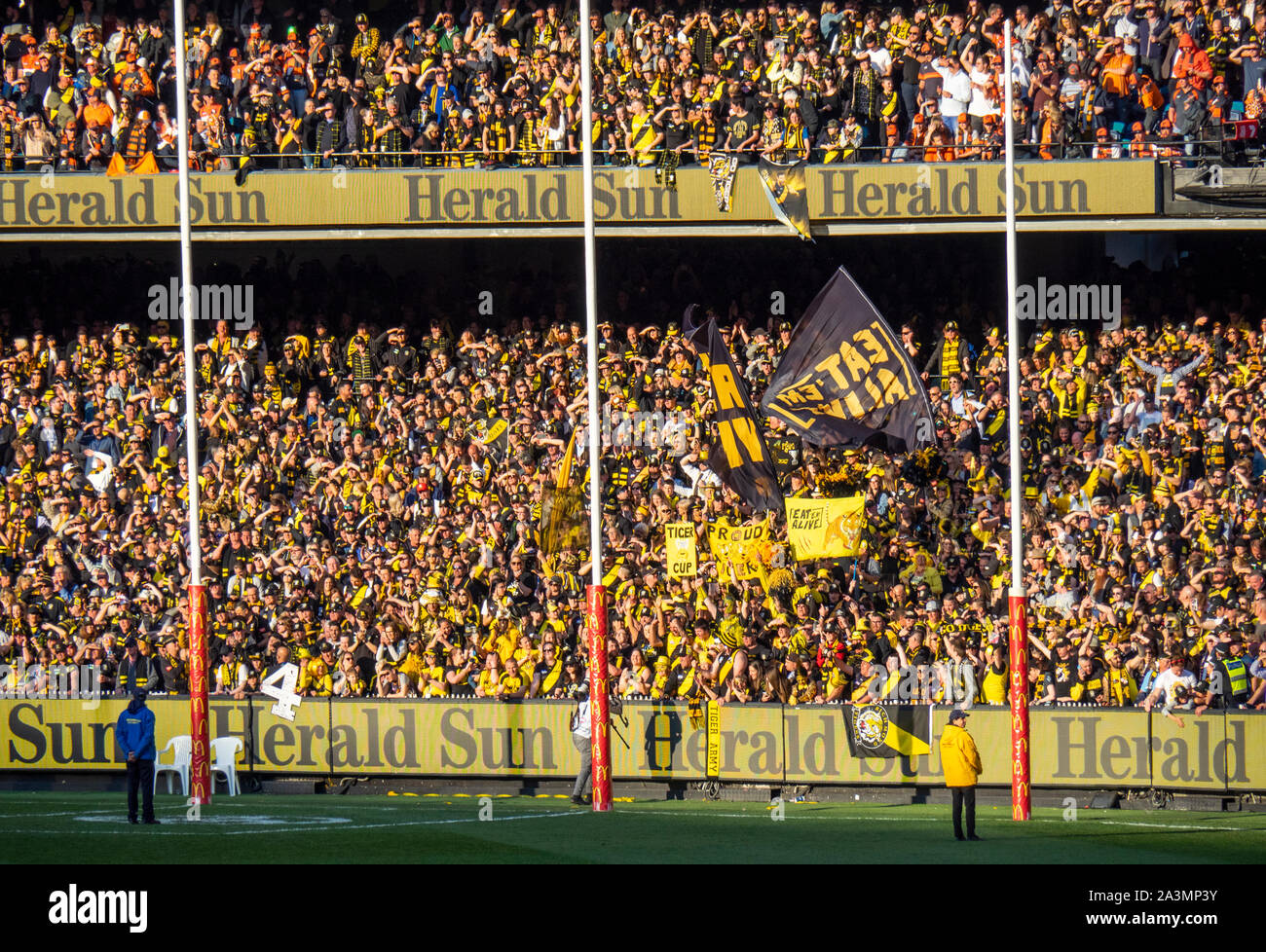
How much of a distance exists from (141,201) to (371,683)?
843cm

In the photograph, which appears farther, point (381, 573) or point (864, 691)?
point (381, 573)

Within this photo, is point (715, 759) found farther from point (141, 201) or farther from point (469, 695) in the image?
point (141, 201)

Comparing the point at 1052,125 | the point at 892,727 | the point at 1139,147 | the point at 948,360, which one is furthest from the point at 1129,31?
the point at 892,727

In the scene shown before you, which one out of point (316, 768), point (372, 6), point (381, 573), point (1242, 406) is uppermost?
point (372, 6)

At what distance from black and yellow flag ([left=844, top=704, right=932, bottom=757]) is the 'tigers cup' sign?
796 cm

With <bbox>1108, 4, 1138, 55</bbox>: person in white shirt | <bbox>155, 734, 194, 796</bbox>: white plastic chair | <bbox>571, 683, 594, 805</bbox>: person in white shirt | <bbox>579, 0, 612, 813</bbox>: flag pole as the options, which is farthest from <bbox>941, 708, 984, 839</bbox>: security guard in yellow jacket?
<bbox>1108, 4, 1138, 55</bbox>: person in white shirt

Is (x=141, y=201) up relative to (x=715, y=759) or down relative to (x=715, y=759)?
up

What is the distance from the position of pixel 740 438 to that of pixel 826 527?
5.10ft

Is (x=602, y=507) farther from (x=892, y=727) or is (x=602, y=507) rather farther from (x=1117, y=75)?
(x=1117, y=75)

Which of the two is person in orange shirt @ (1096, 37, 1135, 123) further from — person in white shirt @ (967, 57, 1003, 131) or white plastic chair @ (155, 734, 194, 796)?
white plastic chair @ (155, 734, 194, 796)

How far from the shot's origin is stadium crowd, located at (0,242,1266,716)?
942 inches

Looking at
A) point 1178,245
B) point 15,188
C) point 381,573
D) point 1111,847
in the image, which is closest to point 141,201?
point 15,188

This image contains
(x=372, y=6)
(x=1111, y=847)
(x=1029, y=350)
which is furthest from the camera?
(x=372, y=6)

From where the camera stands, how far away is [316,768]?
25.1 meters
